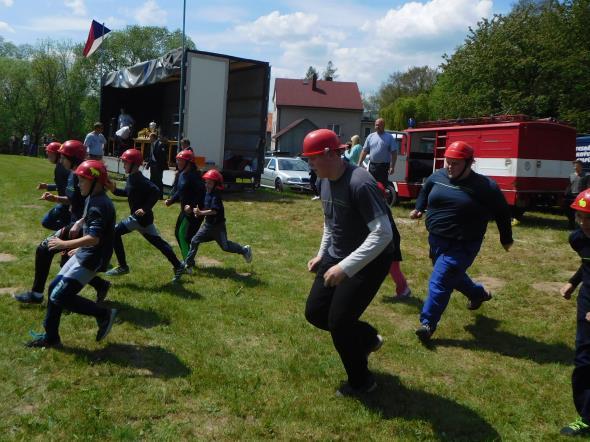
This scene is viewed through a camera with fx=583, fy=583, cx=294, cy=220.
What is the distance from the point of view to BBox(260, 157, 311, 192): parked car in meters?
22.1

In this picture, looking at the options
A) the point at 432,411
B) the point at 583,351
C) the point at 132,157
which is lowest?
the point at 432,411

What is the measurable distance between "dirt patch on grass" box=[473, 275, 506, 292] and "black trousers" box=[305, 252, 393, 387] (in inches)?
165

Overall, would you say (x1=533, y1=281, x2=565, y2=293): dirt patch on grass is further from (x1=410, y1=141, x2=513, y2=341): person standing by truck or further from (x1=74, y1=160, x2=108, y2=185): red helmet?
(x1=74, y1=160, x2=108, y2=185): red helmet

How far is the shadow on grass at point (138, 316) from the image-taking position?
5922 millimetres

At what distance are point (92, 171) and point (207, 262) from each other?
4.03m

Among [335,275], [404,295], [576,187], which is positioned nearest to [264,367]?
[335,275]

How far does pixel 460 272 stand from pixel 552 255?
561cm

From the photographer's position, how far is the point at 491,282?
28.1 ft

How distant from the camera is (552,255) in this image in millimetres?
10477

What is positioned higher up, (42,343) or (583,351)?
(583,351)

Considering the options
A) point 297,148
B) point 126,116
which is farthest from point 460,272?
point 297,148

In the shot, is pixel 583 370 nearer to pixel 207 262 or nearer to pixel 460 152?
pixel 460 152

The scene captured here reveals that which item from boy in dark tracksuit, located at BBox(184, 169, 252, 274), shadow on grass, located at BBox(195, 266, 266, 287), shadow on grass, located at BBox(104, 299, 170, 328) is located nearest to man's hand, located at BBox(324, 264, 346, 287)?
shadow on grass, located at BBox(104, 299, 170, 328)

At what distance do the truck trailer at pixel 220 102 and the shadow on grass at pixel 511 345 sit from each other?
38.0 feet
